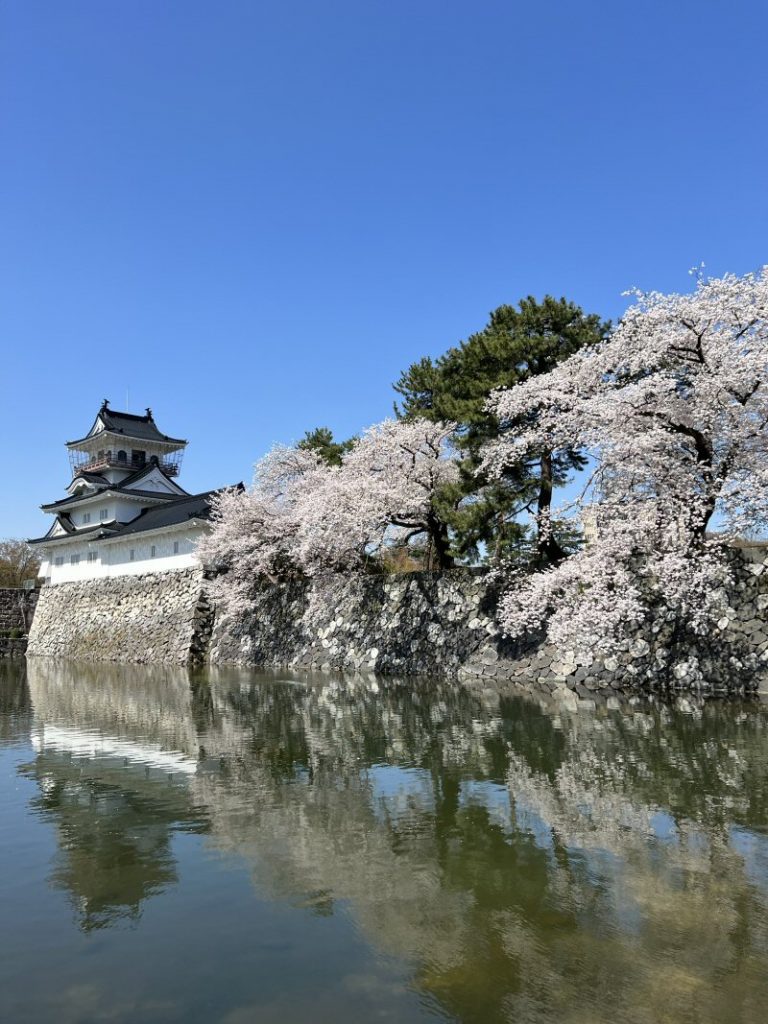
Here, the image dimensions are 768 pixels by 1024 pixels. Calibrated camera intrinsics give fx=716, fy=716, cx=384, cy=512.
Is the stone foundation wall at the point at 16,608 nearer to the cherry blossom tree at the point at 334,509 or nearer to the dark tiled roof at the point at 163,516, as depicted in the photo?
the dark tiled roof at the point at 163,516

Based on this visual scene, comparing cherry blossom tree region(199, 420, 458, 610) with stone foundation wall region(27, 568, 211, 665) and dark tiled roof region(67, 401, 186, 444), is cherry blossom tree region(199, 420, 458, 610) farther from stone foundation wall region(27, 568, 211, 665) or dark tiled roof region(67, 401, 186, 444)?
dark tiled roof region(67, 401, 186, 444)

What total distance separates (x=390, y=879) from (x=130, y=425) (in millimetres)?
37717

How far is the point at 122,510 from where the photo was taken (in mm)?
34469

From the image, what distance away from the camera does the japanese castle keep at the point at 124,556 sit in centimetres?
2845

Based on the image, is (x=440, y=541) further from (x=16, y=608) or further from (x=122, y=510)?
(x=16, y=608)

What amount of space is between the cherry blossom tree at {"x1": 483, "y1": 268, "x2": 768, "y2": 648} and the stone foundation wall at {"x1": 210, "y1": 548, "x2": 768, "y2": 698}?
51 cm

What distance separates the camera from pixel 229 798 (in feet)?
22.2

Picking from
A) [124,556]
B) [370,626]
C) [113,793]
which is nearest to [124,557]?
[124,556]

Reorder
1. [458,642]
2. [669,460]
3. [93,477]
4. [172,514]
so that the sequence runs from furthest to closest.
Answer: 1. [93,477]
2. [172,514]
3. [458,642]
4. [669,460]

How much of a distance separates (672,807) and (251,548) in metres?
20.0

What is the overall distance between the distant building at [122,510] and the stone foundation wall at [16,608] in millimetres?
2459

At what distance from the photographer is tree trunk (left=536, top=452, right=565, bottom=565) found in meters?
16.6

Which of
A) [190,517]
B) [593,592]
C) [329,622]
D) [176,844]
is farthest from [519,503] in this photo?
[190,517]

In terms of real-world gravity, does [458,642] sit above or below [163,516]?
below
